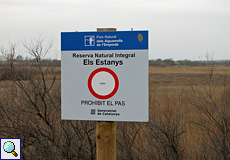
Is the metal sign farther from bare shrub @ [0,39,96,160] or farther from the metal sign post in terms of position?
bare shrub @ [0,39,96,160]

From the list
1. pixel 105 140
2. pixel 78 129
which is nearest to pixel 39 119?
pixel 78 129

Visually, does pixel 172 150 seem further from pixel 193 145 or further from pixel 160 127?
pixel 193 145

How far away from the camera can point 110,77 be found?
8.64 feet

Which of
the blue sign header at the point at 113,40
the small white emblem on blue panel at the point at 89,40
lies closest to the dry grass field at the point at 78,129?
the blue sign header at the point at 113,40

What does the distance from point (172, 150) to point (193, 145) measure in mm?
883

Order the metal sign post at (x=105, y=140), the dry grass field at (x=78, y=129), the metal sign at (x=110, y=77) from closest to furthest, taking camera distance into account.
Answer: the metal sign at (x=110, y=77), the metal sign post at (x=105, y=140), the dry grass field at (x=78, y=129)

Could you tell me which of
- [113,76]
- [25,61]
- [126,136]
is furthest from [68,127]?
[113,76]

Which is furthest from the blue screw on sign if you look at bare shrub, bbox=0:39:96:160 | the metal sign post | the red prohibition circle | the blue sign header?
the blue sign header

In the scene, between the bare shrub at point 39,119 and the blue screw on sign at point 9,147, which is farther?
the bare shrub at point 39,119

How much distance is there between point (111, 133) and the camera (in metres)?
2.80

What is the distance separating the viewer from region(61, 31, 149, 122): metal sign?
8.60 feet

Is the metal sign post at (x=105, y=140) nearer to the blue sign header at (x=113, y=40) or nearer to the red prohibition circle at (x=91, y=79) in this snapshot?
the red prohibition circle at (x=91, y=79)

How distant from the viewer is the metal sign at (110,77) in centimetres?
262

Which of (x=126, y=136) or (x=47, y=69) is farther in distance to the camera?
(x=47, y=69)
